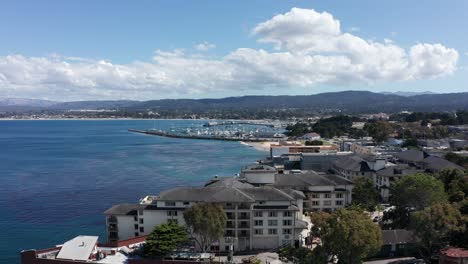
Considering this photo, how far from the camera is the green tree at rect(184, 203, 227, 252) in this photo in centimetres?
Answer: 2067

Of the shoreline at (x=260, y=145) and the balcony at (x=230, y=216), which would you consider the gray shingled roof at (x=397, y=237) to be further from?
the shoreline at (x=260, y=145)

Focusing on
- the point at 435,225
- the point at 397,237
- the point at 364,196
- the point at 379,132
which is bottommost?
the point at 397,237

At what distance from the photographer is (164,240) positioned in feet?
68.8

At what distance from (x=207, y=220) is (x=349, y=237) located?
6.93 meters

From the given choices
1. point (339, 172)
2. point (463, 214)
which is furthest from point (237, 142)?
point (463, 214)

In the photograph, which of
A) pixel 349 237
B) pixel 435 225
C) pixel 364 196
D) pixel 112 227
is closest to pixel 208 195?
pixel 112 227

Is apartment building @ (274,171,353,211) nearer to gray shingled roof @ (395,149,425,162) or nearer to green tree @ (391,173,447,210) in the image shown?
green tree @ (391,173,447,210)

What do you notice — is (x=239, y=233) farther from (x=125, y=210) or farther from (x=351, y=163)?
(x=351, y=163)

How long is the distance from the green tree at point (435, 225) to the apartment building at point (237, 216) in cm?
639

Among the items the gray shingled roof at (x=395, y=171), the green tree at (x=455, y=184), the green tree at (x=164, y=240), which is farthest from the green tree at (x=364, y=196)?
the green tree at (x=164, y=240)

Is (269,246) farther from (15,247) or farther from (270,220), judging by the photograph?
(15,247)

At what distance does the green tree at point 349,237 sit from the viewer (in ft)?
56.6

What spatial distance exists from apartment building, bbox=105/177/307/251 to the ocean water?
429 cm

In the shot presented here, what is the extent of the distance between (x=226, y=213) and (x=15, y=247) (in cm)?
1425
